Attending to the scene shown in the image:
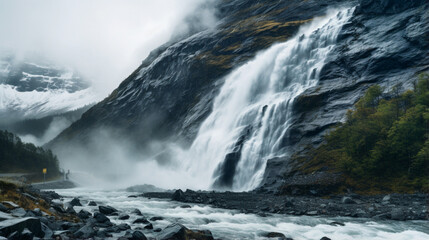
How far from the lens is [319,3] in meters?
131

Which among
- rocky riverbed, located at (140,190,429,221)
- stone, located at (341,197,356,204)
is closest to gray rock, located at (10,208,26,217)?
rocky riverbed, located at (140,190,429,221)

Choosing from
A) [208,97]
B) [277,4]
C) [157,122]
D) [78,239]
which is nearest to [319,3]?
[277,4]

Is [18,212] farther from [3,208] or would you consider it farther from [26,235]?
[26,235]

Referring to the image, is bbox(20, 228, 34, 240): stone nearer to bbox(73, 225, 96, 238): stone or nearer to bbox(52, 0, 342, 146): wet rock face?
bbox(73, 225, 96, 238): stone

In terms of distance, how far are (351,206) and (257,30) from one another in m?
109

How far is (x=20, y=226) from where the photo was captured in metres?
11.8

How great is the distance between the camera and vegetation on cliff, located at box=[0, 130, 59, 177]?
8594 cm

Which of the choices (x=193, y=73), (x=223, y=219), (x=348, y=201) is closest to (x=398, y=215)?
(x=348, y=201)

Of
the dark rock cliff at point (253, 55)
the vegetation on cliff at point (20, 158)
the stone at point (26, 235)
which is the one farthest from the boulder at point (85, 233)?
the vegetation on cliff at point (20, 158)

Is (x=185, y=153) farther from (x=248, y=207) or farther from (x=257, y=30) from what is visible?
(x=257, y=30)

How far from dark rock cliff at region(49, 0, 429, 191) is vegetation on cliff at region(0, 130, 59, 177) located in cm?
3934

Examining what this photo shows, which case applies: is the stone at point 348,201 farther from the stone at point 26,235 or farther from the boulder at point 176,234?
the stone at point 26,235

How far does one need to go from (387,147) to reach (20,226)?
4545 cm

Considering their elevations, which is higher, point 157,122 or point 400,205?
point 157,122
